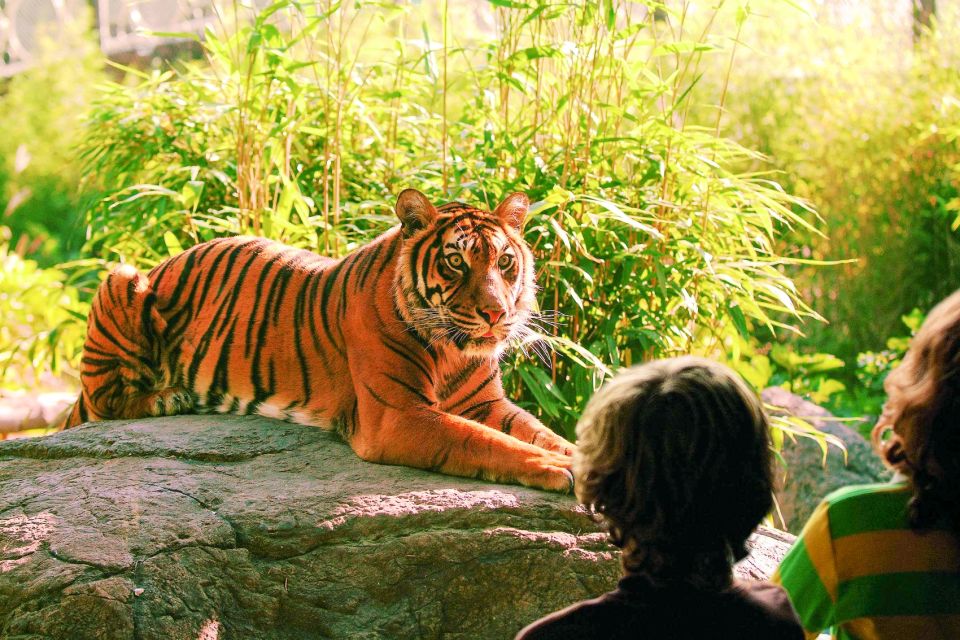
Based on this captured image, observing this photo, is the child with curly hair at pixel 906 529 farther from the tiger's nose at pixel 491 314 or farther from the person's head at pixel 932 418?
the tiger's nose at pixel 491 314

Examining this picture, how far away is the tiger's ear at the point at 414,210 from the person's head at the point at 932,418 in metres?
1.86

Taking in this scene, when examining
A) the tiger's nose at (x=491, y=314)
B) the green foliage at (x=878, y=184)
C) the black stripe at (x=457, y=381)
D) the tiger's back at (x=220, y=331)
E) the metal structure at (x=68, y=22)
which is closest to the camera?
the tiger's nose at (x=491, y=314)

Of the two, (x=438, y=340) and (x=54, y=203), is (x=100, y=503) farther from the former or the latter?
(x=54, y=203)

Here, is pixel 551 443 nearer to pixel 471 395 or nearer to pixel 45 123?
pixel 471 395

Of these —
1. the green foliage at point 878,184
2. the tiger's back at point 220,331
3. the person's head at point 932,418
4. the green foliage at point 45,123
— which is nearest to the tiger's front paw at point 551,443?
the tiger's back at point 220,331

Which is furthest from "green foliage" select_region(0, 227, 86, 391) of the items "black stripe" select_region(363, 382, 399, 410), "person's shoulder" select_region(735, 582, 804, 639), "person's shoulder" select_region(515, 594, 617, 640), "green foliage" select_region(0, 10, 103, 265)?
"person's shoulder" select_region(735, 582, 804, 639)

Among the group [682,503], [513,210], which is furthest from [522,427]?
[682,503]

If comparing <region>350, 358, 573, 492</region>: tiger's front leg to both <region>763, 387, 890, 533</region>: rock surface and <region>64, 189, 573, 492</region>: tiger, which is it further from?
<region>763, 387, 890, 533</region>: rock surface

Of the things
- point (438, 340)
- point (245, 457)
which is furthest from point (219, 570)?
point (438, 340)

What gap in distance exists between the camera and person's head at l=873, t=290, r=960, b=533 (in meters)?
1.51

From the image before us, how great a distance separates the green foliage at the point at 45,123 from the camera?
12141 millimetres

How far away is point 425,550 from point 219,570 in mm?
501

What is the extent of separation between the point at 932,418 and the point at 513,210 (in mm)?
1934

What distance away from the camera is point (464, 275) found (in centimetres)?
314
